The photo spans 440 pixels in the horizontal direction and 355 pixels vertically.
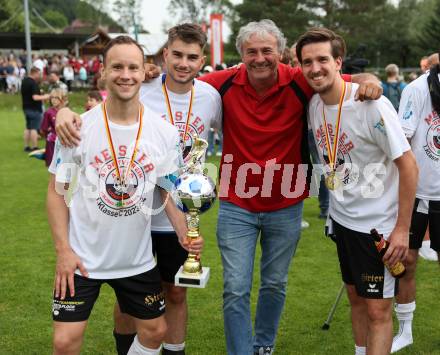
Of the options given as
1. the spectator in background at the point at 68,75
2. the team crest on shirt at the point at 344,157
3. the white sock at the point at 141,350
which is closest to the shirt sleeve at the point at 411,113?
the team crest on shirt at the point at 344,157

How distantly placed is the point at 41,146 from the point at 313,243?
1131 cm

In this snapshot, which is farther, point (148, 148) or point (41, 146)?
point (41, 146)

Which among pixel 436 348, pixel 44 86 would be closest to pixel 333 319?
pixel 436 348

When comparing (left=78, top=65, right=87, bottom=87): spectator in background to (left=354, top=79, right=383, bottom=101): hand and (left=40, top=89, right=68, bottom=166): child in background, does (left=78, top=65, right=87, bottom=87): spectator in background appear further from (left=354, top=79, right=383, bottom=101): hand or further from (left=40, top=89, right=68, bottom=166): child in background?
(left=354, top=79, right=383, bottom=101): hand

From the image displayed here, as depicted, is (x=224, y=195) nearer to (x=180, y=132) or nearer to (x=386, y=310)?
(x=180, y=132)

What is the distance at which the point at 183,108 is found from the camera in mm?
3908

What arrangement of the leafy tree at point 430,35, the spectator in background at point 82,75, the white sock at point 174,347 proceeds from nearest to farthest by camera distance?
the white sock at point 174,347 → the spectator in background at point 82,75 → the leafy tree at point 430,35

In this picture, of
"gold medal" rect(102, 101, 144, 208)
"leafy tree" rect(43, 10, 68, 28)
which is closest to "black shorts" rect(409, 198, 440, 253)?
"gold medal" rect(102, 101, 144, 208)

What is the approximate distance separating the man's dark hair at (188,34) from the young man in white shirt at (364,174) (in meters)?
0.62

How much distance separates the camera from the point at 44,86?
28.4 m

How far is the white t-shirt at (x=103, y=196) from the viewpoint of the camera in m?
3.30

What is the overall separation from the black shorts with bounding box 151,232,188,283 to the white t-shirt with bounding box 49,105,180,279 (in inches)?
21.0

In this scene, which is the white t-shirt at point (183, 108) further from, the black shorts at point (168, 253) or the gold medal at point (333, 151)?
the gold medal at point (333, 151)

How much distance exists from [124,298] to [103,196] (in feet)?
2.01
